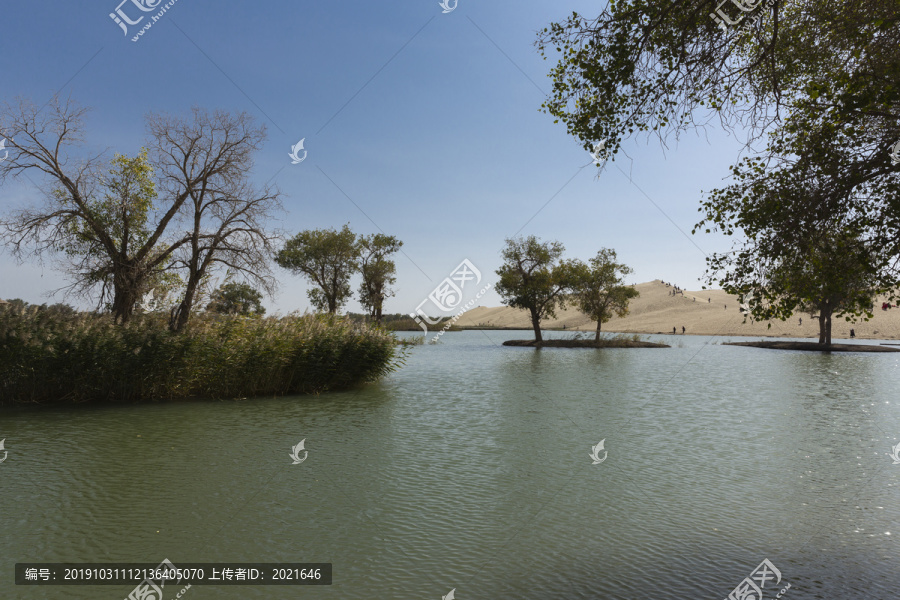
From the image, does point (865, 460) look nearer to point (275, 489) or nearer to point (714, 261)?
point (714, 261)

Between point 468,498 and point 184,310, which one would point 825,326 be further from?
point 468,498

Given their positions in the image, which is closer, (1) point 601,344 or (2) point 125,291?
(2) point 125,291

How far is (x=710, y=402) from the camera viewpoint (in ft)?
63.0

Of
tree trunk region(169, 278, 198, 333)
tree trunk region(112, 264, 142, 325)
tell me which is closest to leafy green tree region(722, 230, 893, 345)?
tree trunk region(169, 278, 198, 333)

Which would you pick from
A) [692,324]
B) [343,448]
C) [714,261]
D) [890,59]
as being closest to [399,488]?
[343,448]

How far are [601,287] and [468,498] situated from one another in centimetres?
5108

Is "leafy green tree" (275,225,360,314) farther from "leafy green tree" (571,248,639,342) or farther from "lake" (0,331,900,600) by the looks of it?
"lake" (0,331,900,600)

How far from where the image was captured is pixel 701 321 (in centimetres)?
10306

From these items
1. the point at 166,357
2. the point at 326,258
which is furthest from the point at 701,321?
the point at 166,357

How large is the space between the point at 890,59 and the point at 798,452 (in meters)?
8.15

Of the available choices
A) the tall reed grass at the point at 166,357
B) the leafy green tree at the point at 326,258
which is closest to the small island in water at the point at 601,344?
the leafy green tree at the point at 326,258

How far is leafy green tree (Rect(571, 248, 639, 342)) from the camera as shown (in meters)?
56.4

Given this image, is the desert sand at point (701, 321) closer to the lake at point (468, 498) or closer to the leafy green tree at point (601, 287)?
the leafy green tree at point (601, 287)

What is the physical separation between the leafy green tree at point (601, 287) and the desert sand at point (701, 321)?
55.4ft
